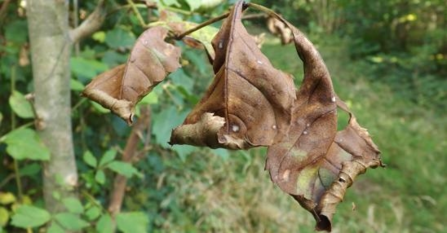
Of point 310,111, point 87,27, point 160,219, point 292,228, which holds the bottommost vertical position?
point 292,228

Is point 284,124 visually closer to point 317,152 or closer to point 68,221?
point 317,152

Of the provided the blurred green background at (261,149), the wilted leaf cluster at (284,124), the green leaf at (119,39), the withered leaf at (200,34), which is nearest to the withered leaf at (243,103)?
the wilted leaf cluster at (284,124)

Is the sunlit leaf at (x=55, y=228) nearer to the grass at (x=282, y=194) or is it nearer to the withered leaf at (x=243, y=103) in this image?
the grass at (x=282, y=194)

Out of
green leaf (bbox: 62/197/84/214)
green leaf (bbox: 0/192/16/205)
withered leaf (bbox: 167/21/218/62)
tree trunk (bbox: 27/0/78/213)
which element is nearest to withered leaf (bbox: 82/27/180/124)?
withered leaf (bbox: 167/21/218/62)

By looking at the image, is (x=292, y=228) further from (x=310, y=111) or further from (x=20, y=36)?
(x=310, y=111)

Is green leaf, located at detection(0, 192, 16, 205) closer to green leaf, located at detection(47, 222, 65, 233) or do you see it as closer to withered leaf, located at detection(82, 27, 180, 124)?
green leaf, located at detection(47, 222, 65, 233)

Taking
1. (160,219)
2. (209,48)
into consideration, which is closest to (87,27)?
(209,48)

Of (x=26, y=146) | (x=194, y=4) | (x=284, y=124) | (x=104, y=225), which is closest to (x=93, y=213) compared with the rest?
(x=104, y=225)
